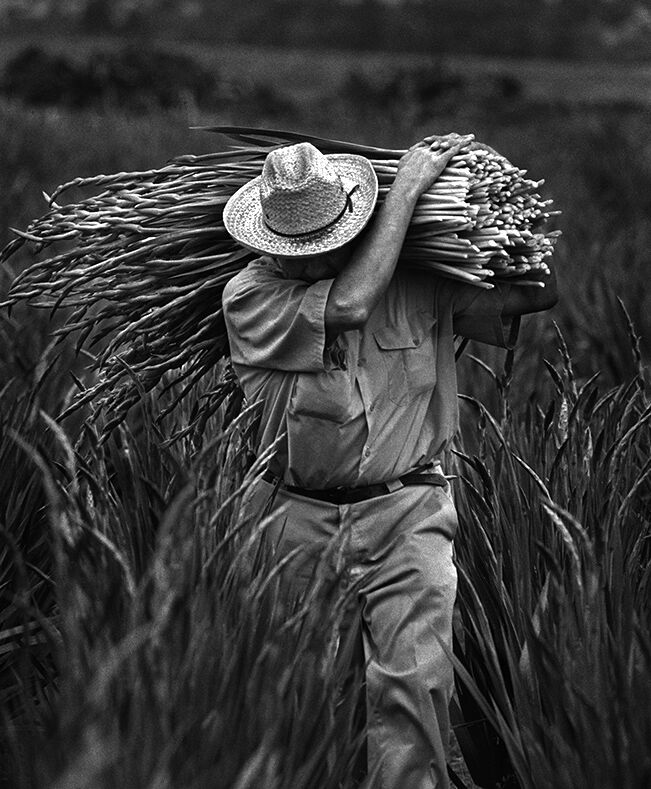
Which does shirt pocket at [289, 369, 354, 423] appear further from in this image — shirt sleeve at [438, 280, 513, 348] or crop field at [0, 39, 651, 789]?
shirt sleeve at [438, 280, 513, 348]

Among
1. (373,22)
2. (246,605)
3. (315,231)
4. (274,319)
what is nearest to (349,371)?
(274,319)

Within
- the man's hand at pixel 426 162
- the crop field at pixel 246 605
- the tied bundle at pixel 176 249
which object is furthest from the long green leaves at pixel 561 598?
the man's hand at pixel 426 162

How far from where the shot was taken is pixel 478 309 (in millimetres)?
3184

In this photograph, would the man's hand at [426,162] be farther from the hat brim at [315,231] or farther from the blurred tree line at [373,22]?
the blurred tree line at [373,22]

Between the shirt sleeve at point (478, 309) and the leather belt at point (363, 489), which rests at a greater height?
the shirt sleeve at point (478, 309)

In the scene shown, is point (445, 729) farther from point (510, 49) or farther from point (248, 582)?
point (510, 49)

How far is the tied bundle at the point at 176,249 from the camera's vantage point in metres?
3.15

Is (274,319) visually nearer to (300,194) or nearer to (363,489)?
(300,194)

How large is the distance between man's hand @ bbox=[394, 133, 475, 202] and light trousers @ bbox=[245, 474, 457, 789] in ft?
2.11

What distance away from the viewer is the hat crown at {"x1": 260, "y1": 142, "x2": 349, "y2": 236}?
2.98 meters

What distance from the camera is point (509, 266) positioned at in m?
3.11

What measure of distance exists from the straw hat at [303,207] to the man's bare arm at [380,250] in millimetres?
43

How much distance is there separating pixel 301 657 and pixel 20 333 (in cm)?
267

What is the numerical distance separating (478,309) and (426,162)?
0.34m
